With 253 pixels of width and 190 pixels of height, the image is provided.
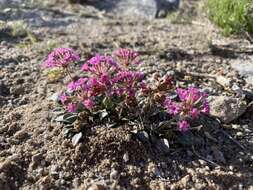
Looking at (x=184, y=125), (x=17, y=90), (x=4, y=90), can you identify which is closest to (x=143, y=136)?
(x=184, y=125)

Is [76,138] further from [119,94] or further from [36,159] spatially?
[119,94]

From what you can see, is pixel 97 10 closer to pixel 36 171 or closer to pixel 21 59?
pixel 21 59

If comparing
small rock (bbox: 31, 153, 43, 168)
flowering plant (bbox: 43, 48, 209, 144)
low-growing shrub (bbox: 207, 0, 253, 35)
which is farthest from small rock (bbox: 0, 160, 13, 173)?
low-growing shrub (bbox: 207, 0, 253, 35)

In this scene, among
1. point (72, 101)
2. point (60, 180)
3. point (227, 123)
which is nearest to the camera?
point (60, 180)

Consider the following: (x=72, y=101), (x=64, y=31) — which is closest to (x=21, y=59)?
(x=64, y=31)

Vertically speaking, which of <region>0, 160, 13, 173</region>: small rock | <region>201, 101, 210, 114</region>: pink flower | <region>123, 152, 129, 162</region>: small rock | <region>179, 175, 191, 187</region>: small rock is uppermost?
<region>201, 101, 210, 114</region>: pink flower

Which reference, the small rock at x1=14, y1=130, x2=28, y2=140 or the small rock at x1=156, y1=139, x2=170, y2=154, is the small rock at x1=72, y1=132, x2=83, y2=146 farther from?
the small rock at x1=156, y1=139, x2=170, y2=154

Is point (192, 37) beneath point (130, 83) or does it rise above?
beneath

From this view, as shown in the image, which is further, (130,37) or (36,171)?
(130,37)

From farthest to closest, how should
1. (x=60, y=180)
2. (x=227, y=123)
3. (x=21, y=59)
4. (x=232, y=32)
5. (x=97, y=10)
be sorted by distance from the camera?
(x=97, y=10), (x=232, y=32), (x=21, y=59), (x=227, y=123), (x=60, y=180)
